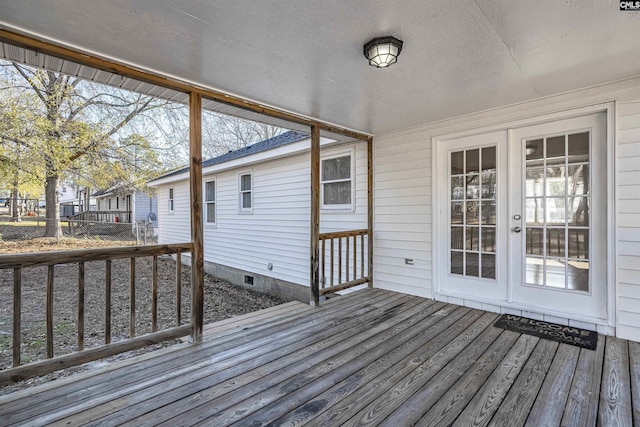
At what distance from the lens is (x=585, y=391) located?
1.98m

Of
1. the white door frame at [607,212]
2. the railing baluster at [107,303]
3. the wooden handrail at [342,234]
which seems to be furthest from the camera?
the wooden handrail at [342,234]

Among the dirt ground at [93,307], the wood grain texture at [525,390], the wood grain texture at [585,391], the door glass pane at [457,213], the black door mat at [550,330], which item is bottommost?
the dirt ground at [93,307]

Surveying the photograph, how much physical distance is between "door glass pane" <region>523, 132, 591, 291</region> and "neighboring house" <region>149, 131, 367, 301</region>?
2.28 m

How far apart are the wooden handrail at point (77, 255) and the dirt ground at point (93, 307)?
1682mm

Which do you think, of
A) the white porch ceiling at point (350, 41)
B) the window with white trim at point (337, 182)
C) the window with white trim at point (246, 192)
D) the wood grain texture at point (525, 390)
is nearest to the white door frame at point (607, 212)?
the white porch ceiling at point (350, 41)

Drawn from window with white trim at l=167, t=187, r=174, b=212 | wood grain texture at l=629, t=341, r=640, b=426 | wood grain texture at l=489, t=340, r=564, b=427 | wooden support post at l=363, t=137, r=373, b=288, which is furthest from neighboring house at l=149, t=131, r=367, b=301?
wood grain texture at l=629, t=341, r=640, b=426

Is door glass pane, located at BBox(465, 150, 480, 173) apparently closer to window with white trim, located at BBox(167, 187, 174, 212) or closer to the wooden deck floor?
the wooden deck floor

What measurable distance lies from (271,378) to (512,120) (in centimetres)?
360

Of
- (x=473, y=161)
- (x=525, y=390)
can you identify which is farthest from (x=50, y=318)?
(x=473, y=161)

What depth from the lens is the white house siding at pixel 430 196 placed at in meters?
2.75

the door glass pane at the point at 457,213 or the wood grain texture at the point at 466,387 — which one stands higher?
the door glass pane at the point at 457,213

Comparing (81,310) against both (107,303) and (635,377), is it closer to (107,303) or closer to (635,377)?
(107,303)

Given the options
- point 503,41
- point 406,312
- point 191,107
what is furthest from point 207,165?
point 503,41

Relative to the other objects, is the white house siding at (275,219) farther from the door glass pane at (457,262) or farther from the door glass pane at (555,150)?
the door glass pane at (555,150)
